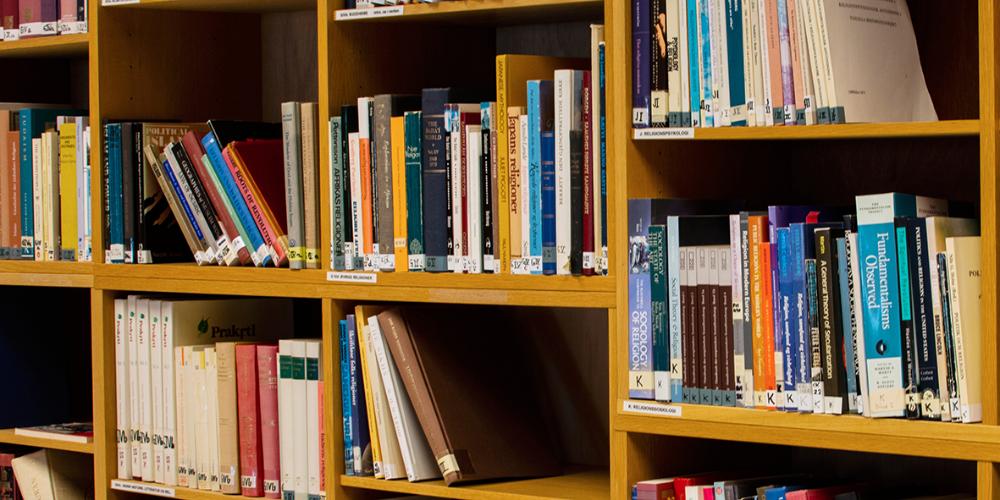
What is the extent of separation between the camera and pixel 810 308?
2182mm

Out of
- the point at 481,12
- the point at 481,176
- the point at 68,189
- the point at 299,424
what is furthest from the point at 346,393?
the point at 68,189

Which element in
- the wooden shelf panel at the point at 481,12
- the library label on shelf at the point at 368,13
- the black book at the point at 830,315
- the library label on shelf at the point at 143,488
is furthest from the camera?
the library label on shelf at the point at 143,488

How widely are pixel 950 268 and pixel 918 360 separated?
0.14m

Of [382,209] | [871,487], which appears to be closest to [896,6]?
[871,487]

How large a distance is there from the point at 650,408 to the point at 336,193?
29.1 inches

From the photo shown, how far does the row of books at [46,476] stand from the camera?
11.0 ft

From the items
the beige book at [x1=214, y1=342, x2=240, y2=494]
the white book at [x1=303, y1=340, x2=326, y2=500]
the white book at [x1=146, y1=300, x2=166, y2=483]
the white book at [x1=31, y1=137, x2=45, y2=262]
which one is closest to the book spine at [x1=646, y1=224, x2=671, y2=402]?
the white book at [x1=303, y1=340, x2=326, y2=500]

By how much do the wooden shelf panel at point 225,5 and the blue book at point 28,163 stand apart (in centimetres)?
33

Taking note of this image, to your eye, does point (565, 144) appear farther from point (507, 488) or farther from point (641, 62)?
point (507, 488)

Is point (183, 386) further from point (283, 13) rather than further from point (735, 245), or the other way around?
point (735, 245)

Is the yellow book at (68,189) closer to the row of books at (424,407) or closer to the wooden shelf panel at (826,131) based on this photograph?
the row of books at (424,407)

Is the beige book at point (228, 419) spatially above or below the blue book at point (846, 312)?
below

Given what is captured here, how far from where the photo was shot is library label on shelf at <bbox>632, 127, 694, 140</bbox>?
2.31 m

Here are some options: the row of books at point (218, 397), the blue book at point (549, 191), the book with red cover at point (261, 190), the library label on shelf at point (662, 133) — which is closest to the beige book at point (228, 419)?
the row of books at point (218, 397)
